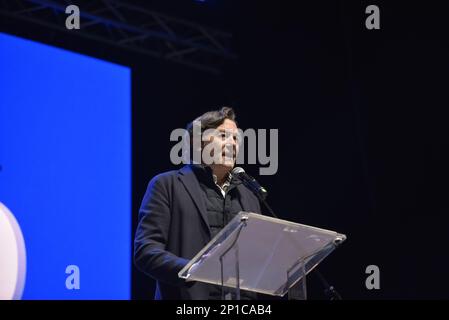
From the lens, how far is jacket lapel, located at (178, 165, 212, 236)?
2760 mm

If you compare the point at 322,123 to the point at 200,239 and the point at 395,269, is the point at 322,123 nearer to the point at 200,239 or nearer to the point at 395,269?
the point at 395,269

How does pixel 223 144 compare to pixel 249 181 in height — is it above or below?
above

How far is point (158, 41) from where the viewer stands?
5.62 metres

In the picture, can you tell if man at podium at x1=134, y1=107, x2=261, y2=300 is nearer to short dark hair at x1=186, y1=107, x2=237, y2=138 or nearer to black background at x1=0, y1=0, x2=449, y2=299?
short dark hair at x1=186, y1=107, x2=237, y2=138

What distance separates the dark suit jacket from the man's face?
0.13 meters

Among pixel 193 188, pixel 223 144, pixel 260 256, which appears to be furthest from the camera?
pixel 223 144

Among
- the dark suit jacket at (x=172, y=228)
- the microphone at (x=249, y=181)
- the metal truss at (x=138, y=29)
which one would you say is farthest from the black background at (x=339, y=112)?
the microphone at (x=249, y=181)

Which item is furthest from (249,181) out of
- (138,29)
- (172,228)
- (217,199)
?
(138,29)

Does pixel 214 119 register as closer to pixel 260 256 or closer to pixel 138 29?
pixel 260 256

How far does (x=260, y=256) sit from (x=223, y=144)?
73cm

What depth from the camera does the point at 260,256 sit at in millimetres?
2361

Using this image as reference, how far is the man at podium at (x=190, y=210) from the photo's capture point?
8.42 ft

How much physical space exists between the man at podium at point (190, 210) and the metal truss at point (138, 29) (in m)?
2.38
